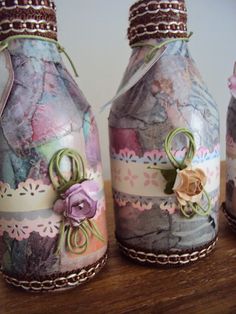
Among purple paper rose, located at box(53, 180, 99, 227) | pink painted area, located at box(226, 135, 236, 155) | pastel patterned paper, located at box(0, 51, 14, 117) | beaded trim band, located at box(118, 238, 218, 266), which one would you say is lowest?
beaded trim band, located at box(118, 238, 218, 266)

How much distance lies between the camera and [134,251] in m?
0.43

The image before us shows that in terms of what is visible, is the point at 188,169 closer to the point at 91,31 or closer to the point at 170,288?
the point at 170,288

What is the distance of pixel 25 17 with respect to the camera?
349 mm

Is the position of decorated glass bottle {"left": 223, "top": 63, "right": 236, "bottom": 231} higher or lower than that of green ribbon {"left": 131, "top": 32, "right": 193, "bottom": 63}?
lower

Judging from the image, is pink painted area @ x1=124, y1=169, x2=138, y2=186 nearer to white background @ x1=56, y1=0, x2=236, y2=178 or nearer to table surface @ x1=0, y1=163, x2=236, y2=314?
table surface @ x1=0, y1=163, x2=236, y2=314

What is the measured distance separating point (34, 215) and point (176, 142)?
0.17m

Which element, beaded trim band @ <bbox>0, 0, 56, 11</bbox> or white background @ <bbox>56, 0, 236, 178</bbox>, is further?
white background @ <bbox>56, 0, 236, 178</bbox>

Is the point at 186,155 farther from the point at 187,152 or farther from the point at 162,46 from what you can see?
the point at 162,46

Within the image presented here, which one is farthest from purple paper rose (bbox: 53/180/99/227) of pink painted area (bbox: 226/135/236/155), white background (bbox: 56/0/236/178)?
white background (bbox: 56/0/236/178)

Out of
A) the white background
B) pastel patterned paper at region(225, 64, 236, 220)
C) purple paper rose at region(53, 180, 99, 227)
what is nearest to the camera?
purple paper rose at region(53, 180, 99, 227)

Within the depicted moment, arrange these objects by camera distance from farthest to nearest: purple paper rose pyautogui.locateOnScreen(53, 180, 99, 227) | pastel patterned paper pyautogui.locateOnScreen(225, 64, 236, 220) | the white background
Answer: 1. the white background
2. pastel patterned paper pyautogui.locateOnScreen(225, 64, 236, 220)
3. purple paper rose pyautogui.locateOnScreen(53, 180, 99, 227)

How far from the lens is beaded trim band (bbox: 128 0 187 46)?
0.39 meters

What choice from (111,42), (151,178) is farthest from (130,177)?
(111,42)

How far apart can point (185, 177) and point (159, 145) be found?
45 millimetres
